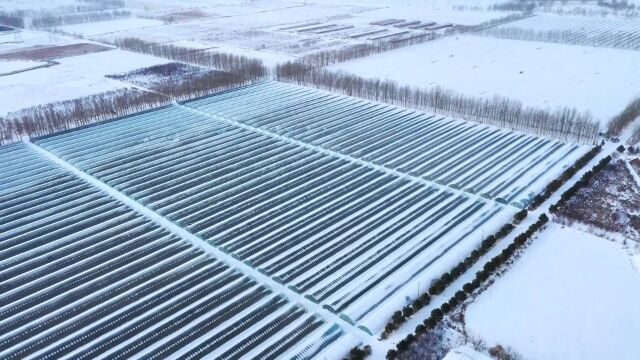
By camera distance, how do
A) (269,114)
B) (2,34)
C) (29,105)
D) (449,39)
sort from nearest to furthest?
(269,114) → (29,105) → (449,39) → (2,34)

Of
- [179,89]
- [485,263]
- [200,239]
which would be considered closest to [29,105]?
[179,89]

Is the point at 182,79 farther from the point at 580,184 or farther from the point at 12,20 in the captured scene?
the point at 12,20

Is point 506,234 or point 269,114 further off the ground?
point 269,114

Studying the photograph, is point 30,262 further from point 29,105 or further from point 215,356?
point 29,105

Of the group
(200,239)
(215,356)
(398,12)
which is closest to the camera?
(215,356)

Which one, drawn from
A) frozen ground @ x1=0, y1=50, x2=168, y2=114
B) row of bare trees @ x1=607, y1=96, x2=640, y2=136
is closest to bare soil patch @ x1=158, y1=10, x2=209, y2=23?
frozen ground @ x1=0, y1=50, x2=168, y2=114

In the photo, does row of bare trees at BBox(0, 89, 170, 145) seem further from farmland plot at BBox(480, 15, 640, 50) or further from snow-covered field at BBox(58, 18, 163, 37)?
farmland plot at BBox(480, 15, 640, 50)

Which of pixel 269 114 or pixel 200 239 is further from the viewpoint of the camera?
pixel 269 114
